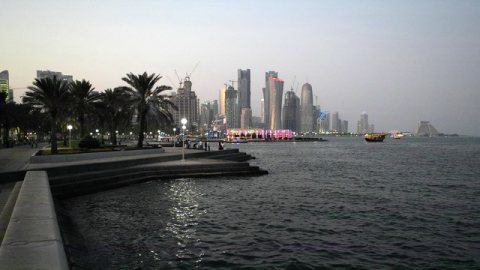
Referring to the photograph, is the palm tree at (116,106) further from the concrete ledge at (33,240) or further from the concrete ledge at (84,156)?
the concrete ledge at (33,240)

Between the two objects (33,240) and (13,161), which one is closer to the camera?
(33,240)

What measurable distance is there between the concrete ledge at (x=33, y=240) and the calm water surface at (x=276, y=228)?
8.02 ft

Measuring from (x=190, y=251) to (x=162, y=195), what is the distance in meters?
12.1

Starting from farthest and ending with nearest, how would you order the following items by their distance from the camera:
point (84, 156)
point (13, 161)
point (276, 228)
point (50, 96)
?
1. point (50, 96)
2. point (84, 156)
3. point (13, 161)
4. point (276, 228)

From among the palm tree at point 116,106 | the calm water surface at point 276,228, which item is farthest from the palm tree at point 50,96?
the calm water surface at point 276,228

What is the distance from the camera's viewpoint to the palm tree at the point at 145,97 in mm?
46844

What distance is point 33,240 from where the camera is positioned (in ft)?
25.0

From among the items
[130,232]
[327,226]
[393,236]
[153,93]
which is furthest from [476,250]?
[153,93]

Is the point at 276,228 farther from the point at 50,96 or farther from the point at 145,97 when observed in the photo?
the point at 145,97

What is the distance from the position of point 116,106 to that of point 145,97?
6.14 metres

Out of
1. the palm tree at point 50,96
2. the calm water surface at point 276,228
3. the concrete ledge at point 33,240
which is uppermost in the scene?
the palm tree at point 50,96

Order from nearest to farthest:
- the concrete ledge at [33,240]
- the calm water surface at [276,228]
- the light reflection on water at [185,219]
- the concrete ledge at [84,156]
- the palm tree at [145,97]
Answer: the concrete ledge at [33,240], the calm water surface at [276,228], the light reflection on water at [185,219], the concrete ledge at [84,156], the palm tree at [145,97]

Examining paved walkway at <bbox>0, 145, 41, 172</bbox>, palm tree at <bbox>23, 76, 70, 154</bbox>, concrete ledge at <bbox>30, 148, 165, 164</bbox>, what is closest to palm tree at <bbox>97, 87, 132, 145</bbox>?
concrete ledge at <bbox>30, 148, 165, 164</bbox>

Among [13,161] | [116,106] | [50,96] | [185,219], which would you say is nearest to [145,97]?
[116,106]
